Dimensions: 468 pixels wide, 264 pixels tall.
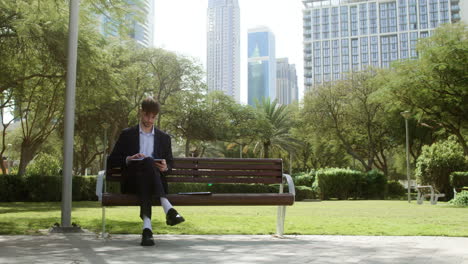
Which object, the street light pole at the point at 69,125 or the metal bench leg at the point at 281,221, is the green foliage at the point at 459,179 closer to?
the metal bench leg at the point at 281,221

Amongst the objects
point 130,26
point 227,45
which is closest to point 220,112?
point 130,26

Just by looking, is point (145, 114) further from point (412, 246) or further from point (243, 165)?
point (412, 246)

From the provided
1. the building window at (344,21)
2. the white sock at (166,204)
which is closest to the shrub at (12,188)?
the white sock at (166,204)

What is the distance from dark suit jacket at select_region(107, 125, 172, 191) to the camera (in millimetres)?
5365

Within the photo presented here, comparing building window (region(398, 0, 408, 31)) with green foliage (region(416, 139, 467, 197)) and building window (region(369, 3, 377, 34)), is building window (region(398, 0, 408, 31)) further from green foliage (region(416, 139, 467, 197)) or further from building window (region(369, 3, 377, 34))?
green foliage (region(416, 139, 467, 197))

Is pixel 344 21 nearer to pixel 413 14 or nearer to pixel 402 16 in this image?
pixel 402 16

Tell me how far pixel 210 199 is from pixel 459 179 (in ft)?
66.9

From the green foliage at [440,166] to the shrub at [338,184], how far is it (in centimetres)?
624

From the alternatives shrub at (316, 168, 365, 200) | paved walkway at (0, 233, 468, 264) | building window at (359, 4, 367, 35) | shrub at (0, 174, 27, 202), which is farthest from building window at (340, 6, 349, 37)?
paved walkway at (0, 233, 468, 264)

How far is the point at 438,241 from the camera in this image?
559cm

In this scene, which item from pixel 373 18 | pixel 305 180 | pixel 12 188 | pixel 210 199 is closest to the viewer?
pixel 210 199

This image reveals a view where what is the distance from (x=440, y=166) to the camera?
23844 mm

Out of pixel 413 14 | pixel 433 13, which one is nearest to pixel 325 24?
pixel 413 14

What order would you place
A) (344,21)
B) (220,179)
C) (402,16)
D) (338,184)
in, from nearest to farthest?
(220,179), (338,184), (402,16), (344,21)
